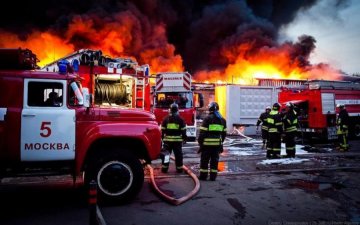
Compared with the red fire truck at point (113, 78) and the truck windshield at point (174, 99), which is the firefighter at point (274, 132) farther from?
the truck windshield at point (174, 99)

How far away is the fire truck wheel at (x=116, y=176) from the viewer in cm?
534

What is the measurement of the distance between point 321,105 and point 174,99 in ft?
21.6

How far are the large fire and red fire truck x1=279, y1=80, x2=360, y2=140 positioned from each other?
31.3 ft

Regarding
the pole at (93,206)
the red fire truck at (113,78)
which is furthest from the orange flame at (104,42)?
the pole at (93,206)

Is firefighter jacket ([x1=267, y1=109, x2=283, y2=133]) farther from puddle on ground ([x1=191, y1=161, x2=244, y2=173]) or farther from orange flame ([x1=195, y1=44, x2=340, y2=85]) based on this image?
orange flame ([x1=195, y1=44, x2=340, y2=85])

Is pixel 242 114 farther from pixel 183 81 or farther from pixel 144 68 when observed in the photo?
pixel 144 68

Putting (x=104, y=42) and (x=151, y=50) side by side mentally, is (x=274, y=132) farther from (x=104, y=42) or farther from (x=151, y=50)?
(x=151, y=50)

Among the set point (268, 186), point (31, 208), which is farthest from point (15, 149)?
point (268, 186)

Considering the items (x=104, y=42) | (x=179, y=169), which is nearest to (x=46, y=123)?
(x=179, y=169)

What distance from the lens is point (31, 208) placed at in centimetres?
525

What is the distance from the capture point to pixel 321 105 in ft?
47.2

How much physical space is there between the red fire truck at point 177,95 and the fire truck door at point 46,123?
8.38 m

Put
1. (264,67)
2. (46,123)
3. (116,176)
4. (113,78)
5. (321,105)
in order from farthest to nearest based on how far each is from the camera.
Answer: (264,67)
(321,105)
(113,78)
(116,176)
(46,123)

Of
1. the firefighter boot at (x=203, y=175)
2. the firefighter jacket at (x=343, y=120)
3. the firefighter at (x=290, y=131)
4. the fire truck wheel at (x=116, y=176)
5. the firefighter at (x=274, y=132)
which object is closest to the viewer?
the fire truck wheel at (x=116, y=176)
